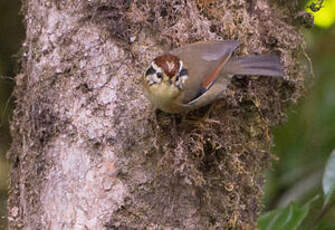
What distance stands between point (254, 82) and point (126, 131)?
1039mm

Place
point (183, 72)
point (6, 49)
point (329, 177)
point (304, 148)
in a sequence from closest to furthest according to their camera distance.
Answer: point (183, 72), point (329, 177), point (304, 148), point (6, 49)

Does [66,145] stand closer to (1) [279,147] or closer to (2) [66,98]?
(2) [66,98]

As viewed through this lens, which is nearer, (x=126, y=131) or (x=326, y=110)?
(x=126, y=131)

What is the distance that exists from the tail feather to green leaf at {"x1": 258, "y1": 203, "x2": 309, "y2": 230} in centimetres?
89

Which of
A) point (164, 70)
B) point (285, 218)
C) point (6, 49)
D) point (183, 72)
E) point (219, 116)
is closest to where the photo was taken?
point (164, 70)

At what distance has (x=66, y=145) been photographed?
10.5 ft

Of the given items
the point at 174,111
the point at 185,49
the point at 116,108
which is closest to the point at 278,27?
the point at 185,49

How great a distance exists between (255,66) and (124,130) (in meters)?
0.97

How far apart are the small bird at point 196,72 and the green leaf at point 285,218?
883mm

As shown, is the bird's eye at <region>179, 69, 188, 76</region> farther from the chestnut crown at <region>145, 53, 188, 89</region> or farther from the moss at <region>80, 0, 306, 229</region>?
the moss at <region>80, 0, 306, 229</region>

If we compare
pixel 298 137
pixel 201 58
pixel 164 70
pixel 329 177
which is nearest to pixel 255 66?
pixel 201 58

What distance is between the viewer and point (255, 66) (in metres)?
3.50

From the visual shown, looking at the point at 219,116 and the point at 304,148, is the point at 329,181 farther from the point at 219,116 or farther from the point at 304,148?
the point at 304,148

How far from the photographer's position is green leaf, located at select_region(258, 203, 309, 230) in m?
3.50
